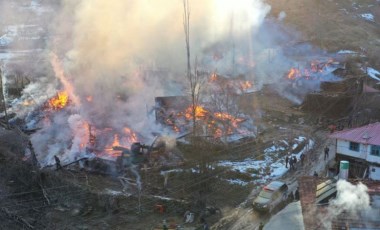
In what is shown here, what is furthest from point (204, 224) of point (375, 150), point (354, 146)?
point (375, 150)

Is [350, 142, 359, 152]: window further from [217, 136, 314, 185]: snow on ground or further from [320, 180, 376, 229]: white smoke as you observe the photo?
[320, 180, 376, 229]: white smoke

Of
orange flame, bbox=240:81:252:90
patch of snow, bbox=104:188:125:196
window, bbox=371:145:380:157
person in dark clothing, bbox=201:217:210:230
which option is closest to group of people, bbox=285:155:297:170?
window, bbox=371:145:380:157

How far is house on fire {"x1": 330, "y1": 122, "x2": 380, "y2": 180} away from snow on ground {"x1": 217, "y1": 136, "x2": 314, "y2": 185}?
2.87m

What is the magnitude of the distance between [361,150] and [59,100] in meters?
18.9

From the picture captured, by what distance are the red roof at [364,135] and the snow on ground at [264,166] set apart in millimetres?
3151

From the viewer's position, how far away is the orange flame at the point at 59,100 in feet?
92.5

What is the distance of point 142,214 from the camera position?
1753 centimetres

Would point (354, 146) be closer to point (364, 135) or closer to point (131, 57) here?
point (364, 135)

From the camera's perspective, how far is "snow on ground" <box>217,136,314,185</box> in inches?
808

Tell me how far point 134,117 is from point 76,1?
44.5 ft

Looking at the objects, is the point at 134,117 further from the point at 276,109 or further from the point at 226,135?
the point at 276,109

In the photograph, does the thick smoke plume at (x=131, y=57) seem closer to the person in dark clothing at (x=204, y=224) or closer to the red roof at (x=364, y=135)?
the person in dark clothing at (x=204, y=224)

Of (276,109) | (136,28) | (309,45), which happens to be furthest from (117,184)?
(309,45)

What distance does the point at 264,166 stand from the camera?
2170 cm
